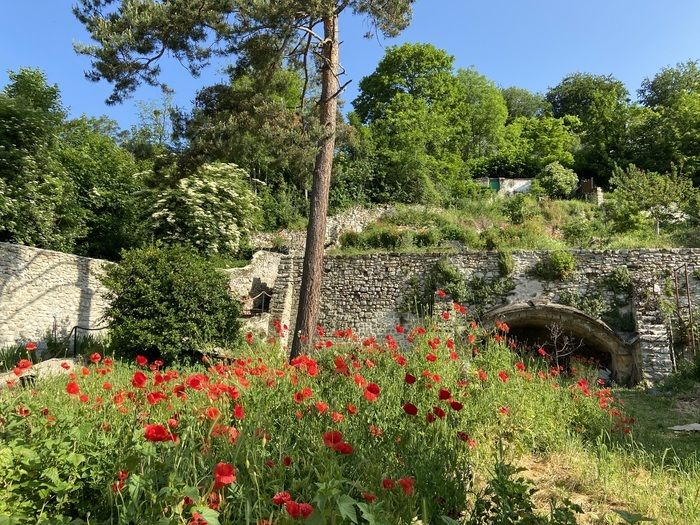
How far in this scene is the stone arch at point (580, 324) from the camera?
10453mm

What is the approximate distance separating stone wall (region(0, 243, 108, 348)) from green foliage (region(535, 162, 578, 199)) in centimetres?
1818

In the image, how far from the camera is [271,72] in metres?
8.34

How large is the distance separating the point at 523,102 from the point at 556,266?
1118 inches

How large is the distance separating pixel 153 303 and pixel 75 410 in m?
5.40

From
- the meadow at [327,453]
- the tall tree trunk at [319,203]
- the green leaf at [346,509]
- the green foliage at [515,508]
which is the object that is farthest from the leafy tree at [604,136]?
the green leaf at [346,509]

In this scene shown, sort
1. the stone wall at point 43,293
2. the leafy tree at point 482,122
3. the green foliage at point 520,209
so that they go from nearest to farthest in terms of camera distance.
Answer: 1. the stone wall at point 43,293
2. the green foliage at point 520,209
3. the leafy tree at point 482,122

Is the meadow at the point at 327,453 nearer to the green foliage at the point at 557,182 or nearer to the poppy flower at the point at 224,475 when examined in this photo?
the poppy flower at the point at 224,475

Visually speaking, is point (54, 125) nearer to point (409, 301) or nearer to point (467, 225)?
point (409, 301)

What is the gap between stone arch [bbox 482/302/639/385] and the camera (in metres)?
10.5

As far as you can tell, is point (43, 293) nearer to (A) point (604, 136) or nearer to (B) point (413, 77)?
(B) point (413, 77)

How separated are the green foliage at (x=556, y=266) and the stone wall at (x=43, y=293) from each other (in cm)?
996

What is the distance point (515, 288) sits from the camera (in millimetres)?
11930

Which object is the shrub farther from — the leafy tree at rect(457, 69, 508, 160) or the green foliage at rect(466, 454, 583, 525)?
the leafy tree at rect(457, 69, 508, 160)

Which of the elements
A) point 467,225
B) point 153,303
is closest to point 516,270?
point 467,225
